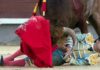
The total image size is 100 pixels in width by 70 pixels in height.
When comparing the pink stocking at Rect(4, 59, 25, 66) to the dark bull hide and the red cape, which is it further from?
the dark bull hide

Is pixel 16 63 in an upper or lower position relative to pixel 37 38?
lower

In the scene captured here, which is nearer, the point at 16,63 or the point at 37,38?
the point at 37,38

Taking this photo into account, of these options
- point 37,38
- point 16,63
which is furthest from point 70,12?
point 16,63

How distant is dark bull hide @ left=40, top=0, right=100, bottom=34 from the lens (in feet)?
21.4

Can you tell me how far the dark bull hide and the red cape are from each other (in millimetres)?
256

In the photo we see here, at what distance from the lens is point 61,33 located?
651 cm

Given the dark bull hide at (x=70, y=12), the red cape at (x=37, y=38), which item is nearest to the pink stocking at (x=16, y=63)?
the red cape at (x=37, y=38)

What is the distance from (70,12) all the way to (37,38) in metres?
0.87

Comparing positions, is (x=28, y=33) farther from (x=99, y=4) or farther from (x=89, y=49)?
(x=99, y=4)

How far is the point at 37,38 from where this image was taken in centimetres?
620

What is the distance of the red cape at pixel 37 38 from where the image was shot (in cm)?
617

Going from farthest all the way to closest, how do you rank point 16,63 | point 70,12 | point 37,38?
point 70,12
point 16,63
point 37,38

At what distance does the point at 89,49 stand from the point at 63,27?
1.60 ft

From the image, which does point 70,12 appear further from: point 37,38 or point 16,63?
point 16,63
